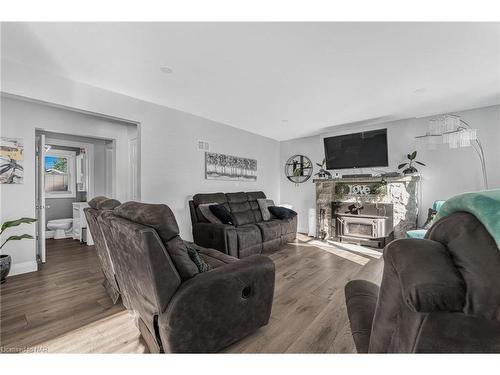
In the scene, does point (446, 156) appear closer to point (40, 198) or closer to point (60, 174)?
point (40, 198)

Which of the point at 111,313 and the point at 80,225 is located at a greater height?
the point at 80,225

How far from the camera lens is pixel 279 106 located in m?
3.60

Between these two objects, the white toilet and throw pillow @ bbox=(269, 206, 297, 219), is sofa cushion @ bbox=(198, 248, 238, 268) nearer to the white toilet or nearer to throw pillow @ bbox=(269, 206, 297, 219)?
throw pillow @ bbox=(269, 206, 297, 219)

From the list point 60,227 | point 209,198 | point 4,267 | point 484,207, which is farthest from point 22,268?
point 484,207

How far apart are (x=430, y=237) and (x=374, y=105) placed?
134 inches

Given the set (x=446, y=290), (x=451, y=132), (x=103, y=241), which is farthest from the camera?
(x=451, y=132)

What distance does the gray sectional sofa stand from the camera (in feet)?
11.1

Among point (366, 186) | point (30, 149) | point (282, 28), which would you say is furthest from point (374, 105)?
point (30, 149)

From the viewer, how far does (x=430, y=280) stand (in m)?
0.58

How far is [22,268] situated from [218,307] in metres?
3.09

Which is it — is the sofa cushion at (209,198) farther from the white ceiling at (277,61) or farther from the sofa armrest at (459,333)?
the sofa armrest at (459,333)

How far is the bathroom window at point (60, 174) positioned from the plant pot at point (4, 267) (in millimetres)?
3201

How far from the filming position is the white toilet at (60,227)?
484 centimetres

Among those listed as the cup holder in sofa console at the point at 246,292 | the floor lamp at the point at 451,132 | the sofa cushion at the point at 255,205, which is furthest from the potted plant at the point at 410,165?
the cup holder in sofa console at the point at 246,292
